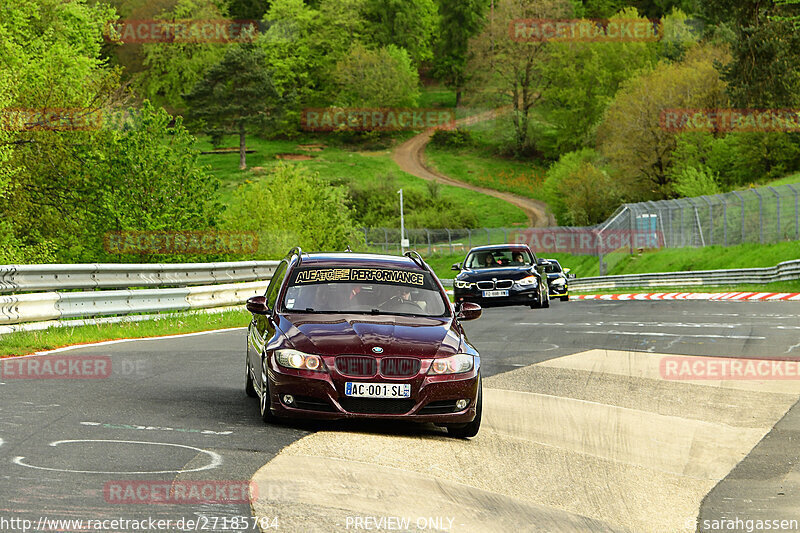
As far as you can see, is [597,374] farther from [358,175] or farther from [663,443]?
[358,175]

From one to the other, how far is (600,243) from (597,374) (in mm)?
42007

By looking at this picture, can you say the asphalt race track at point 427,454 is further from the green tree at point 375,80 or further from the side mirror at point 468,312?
the green tree at point 375,80

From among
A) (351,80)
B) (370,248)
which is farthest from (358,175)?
(370,248)

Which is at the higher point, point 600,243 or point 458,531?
point 458,531

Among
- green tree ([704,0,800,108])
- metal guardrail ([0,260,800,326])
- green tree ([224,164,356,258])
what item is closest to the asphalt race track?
metal guardrail ([0,260,800,326])

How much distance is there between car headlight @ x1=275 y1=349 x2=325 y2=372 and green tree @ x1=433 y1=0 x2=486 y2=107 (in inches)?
5645

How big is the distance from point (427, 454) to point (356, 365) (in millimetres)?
1005

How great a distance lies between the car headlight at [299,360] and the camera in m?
8.12

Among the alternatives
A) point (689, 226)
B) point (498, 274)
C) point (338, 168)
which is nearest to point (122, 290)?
point (498, 274)

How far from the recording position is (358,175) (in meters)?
112

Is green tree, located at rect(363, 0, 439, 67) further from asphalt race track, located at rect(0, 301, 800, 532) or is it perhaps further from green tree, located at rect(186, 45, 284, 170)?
asphalt race track, located at rect(0, 301, 800, 532)

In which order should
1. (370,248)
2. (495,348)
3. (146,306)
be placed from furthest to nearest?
(370,248) → (146,306) → (495,348)

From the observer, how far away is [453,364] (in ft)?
27.4

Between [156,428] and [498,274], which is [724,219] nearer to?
[498,274]
